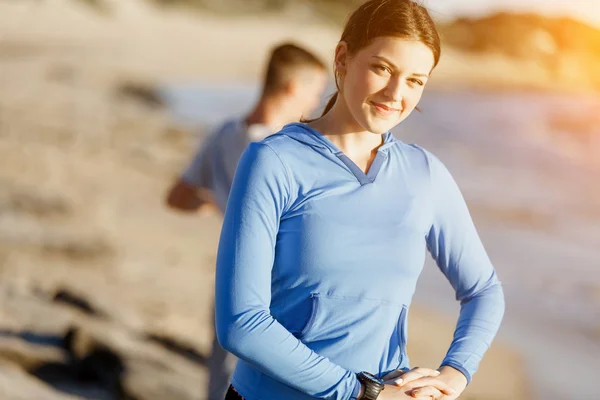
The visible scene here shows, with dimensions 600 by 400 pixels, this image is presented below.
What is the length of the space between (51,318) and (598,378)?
3.79 meters

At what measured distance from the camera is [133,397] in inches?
156

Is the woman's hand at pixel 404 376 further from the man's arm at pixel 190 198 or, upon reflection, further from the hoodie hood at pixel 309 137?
the man's arm at pixel 190 198

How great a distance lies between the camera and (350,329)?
162cm

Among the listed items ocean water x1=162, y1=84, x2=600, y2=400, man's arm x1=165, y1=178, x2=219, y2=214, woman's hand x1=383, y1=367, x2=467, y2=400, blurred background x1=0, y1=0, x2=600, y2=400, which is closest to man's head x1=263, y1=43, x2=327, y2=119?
man's arm x1=165, y1=178, x2=219, y2=214

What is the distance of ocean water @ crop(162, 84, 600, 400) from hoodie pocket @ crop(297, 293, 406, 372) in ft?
14.6

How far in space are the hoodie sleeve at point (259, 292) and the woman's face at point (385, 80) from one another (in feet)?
0.69

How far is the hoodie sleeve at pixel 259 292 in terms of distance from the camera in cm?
152

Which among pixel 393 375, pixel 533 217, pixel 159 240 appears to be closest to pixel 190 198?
pixel 393 375

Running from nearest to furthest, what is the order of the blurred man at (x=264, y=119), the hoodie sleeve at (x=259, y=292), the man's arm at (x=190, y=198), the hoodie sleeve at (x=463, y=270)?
the hoodie sleeve at (x=259, y=292), the hoodie sleeve at (x=463, y=270), the blurred man at (x=264, y=119), the man's arm at (x=190, y=198)

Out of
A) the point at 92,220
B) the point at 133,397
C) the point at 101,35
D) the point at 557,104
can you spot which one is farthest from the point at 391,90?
the point at 101,35

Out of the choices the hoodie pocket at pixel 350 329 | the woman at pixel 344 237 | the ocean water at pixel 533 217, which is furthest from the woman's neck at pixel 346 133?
the ocean water at pixel 533 217

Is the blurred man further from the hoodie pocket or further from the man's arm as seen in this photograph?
the hoodie pocket

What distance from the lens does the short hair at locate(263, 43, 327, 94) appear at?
121 inches

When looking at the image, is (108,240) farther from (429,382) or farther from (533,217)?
(533,217)
